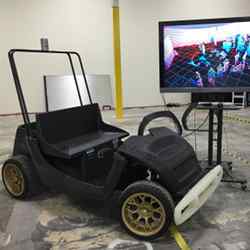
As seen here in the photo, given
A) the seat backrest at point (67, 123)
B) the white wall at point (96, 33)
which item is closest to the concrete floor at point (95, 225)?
the seat backrest at point (67, 123)

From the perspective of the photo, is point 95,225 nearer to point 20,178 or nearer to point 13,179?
point 20,178

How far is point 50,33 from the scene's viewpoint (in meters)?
7.12

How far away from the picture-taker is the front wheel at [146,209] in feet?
6.27

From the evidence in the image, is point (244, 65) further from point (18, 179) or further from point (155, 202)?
point (18, 179)

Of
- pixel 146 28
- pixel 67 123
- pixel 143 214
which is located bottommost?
pixel 143 214

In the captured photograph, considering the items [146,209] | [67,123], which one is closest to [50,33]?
[67,123]

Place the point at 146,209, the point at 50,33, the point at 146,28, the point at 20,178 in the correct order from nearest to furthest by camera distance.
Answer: the point at 146,209 → the point at 20,178 → the point at 50,33 → the point at 146,28

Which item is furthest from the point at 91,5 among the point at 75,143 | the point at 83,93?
the point at 75,143

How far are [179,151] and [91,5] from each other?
5.96m

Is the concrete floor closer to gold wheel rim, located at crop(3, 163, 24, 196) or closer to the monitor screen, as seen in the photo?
gold wheel rim, located at crop(3, 163, 24, 196)

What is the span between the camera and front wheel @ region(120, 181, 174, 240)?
191 centimetres

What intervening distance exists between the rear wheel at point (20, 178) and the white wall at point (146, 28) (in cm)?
534

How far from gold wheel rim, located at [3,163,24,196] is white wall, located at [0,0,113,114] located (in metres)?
4.78

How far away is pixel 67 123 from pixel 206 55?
145cm
